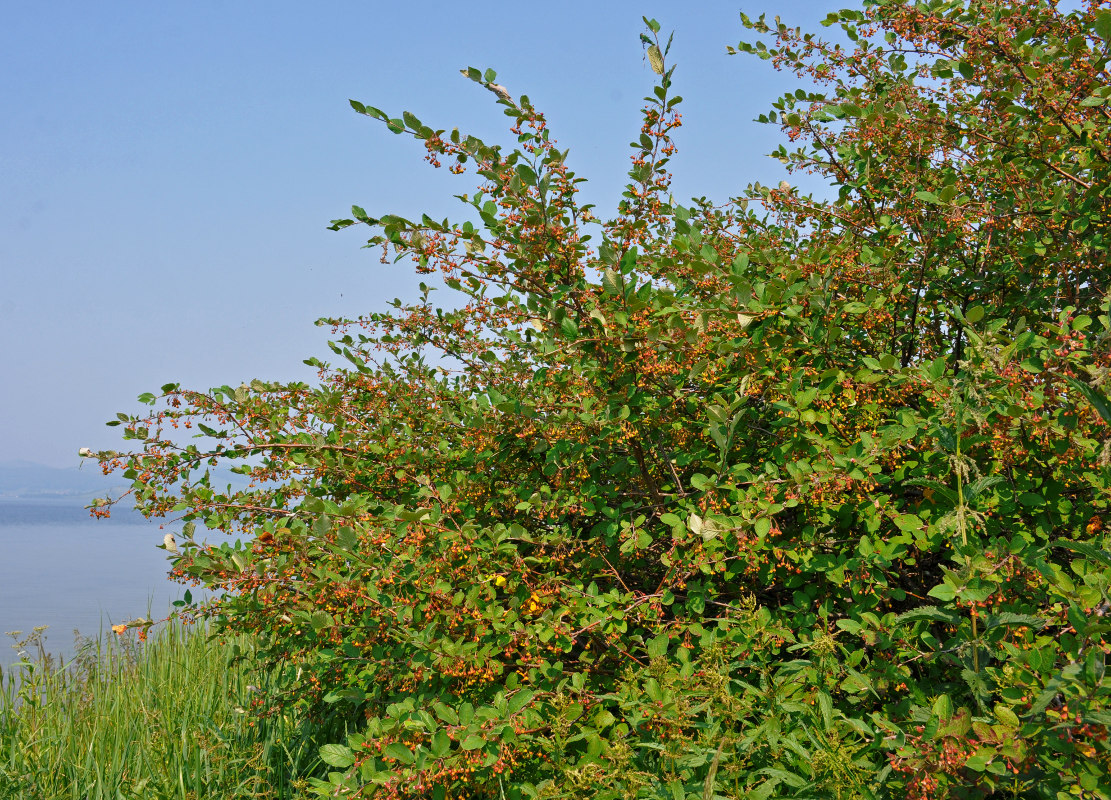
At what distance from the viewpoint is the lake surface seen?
31.3 ft

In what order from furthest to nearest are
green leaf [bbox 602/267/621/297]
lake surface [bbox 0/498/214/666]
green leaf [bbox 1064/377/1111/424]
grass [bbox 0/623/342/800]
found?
lake surface [bbox 0/498/214/666] < grass [bbox 0/623/342/800] < green leaf [bbox 602/267/621/297] < green leaf [bbox 1064/377/1111/424]

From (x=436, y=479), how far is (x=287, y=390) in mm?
1251

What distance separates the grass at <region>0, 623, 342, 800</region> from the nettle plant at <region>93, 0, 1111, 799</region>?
0.50m

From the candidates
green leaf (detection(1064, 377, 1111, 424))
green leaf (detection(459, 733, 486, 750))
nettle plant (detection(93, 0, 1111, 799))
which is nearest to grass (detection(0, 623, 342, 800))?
nettle plant (detection(93, 0, 1111, 799))

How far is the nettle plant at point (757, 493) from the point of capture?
6.97ft

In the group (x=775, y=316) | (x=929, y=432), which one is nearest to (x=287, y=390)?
(x=775, y=316)

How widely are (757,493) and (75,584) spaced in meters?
17.6

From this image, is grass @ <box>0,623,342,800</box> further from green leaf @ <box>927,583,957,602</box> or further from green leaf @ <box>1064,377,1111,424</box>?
green leaf @ <box>1064,377,1111,424</box>

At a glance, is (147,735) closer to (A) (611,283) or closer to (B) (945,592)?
(A) (611,283)

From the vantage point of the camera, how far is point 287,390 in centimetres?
429

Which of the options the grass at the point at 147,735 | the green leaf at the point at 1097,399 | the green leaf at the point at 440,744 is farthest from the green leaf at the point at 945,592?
the grass at the point at 147,735

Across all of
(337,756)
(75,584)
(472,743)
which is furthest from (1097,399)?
(75,584)

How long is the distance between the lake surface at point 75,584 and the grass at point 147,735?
2.47 feet

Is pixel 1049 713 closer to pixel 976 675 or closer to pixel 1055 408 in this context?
pixel 976 675
